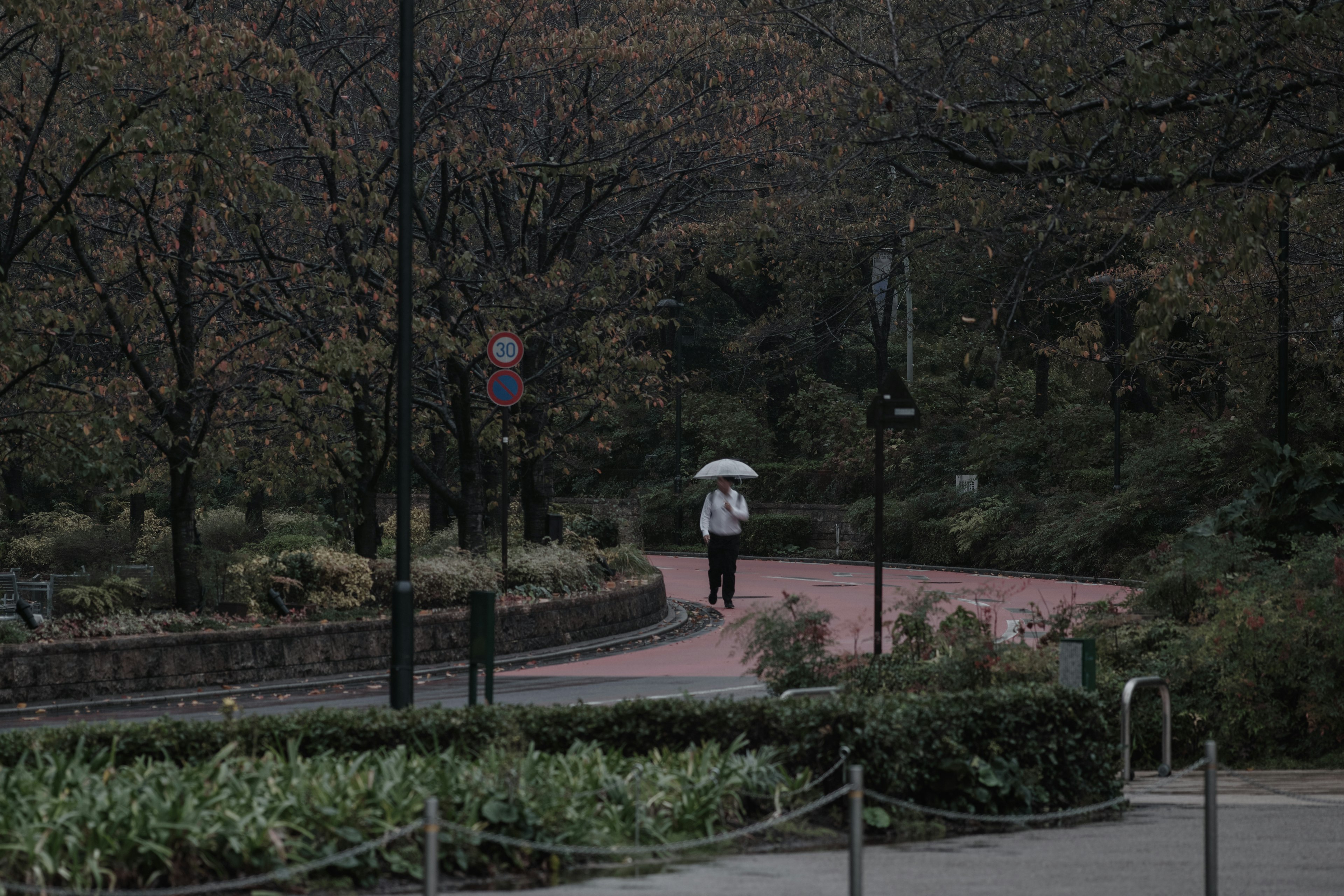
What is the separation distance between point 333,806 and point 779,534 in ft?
116

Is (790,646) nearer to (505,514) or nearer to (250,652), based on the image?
(250,652)

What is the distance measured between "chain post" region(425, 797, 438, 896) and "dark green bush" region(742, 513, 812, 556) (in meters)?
36.6

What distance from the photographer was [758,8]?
17.5 m

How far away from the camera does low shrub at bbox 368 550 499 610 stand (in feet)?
65.7

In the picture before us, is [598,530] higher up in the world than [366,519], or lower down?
lower down

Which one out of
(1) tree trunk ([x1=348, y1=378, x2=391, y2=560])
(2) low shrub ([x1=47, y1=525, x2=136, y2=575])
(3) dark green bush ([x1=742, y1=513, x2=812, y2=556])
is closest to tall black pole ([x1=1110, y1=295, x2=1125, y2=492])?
(3) dark green bush ([x1=742, y1=513, x2=812, y2=556])

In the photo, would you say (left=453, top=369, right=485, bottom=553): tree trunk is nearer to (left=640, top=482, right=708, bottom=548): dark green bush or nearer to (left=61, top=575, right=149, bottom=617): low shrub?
(left=61, top=575, right=149, bottom=617): low shrub

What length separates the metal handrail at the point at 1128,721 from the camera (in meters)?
10.9

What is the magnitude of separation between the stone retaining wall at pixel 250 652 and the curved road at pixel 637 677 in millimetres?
369

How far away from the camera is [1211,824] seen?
689 centimetres

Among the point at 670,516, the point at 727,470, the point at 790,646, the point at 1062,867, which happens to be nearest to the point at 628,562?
the point at 727,470

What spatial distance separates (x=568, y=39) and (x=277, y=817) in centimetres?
1734

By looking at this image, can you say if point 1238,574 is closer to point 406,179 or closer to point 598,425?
point 406,179


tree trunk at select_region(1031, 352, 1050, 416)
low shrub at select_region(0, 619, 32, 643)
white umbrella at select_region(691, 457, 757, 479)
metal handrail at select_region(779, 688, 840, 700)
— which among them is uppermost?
tree trunk at select_region(1031, 352, 1050, 416)
